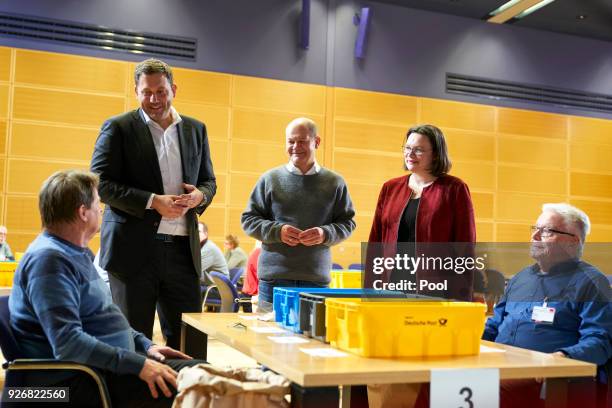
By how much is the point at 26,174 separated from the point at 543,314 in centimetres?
733

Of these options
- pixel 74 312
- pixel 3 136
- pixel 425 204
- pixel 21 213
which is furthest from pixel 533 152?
pixel 74 312

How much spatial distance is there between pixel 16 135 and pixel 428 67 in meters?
6.03

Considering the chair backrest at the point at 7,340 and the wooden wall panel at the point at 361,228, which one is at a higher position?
the wooden wall panel at the point at 361,228

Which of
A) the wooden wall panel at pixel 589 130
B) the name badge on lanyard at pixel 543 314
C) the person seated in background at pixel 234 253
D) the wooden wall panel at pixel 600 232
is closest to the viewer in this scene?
the name badge on lanyard at pixel 543 314

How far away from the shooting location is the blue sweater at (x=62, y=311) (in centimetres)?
181

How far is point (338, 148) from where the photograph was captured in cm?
957

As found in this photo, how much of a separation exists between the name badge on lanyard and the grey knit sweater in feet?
3.45

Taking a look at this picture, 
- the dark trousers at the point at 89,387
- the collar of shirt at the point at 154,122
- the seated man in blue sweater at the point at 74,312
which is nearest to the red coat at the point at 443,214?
the collar of shirt at the point at 154,122

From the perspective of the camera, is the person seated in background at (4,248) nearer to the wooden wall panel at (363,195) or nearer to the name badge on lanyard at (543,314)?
the wooden wall panel at (363,195)

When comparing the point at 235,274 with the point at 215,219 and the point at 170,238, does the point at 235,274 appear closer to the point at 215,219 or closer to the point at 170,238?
the point at 215,219

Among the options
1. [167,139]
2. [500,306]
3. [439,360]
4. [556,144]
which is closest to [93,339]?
[439,360]

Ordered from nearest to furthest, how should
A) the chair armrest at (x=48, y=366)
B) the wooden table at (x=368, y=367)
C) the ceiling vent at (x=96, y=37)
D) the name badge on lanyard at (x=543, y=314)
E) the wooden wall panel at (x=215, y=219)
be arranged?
the wooden table at (x=368, y=367)
the chair armrest at (x=48, y=366)
the name badge on lanyard at (x=543, y=314)
the ceiling vent at (x=96, y=37)
the wooden wall panel at (x=215, y=219)

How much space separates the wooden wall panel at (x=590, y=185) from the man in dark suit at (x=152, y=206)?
370 inches

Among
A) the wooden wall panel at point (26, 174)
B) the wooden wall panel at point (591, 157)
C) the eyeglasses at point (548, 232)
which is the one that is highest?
the wooden wall panel at point (591, 157)
